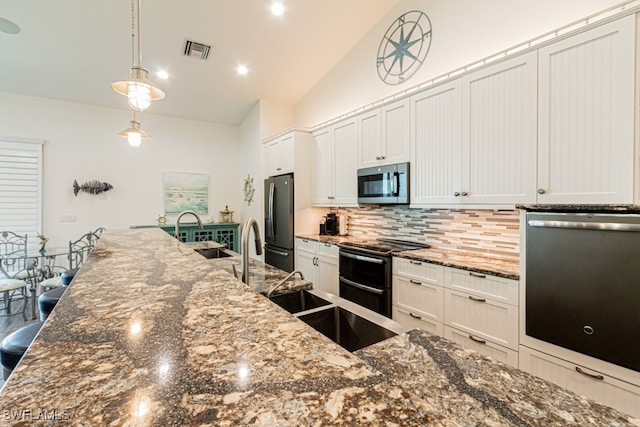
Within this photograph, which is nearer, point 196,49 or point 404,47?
point 404,47

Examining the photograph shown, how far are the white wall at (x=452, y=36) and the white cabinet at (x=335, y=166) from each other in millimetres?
562

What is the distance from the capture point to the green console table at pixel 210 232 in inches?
194

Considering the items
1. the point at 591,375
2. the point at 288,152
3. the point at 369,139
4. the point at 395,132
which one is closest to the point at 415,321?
the point at 591,375

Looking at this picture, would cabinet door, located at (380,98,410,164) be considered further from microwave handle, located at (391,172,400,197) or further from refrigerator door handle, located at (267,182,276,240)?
refrigerator door handle, located at (267,182,276,240)

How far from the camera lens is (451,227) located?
9.34 ft

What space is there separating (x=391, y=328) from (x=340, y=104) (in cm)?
370

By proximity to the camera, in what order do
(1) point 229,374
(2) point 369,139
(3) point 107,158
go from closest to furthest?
(1) point 229,374 < (2) point 369,139 < (3) point 107,158

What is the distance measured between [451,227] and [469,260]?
23.7 inches

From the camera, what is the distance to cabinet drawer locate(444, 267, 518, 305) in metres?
1.85

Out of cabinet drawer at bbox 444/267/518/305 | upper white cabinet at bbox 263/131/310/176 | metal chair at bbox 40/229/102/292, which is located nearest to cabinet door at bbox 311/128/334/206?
upper white cabinet at bbox 263/131/310/176

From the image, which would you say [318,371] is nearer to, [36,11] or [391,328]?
[391,328]

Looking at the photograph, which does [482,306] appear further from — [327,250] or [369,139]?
[369,139]

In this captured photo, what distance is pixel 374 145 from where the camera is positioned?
323cm

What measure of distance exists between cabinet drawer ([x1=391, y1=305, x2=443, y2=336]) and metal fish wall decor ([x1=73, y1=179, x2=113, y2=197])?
16.1 feet
